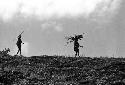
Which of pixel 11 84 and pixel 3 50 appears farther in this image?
pixel 3 50

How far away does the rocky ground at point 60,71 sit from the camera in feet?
87.5

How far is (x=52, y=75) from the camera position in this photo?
29.2 metres

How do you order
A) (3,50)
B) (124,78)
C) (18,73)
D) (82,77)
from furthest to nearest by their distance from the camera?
(3,50), (18,73), (82,77), (124,78)

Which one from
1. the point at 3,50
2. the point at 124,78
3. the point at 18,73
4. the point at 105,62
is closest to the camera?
the point at 124,78

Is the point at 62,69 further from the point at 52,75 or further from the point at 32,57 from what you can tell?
the point at 32,57

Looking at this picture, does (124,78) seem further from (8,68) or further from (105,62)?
(8,68)

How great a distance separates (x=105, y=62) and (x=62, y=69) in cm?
454

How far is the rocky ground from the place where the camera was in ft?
87.5

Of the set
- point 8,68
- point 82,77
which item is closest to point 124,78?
point 82,77

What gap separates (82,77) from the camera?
27.7 meters

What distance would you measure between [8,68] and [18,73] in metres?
2.04

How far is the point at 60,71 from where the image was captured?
99.8ft

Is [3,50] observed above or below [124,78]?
above

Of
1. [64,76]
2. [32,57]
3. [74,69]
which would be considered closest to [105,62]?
[74,69]
